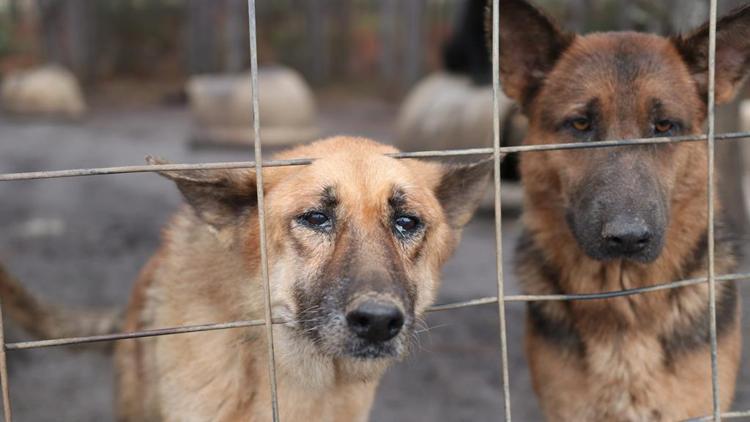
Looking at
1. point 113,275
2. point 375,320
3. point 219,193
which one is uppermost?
point 219,193

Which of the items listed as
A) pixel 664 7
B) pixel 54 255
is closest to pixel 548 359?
pixel 664 7

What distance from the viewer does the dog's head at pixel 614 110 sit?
2932 mm

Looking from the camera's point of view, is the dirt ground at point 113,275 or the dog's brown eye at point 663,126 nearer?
the dog's brown eye at point 663,126

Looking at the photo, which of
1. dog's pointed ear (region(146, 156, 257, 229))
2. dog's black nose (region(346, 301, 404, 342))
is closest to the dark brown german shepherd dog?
dog's black nose (region(346, 301, 404, 342))

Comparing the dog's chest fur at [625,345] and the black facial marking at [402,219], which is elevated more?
the black facial marking at [402,219]

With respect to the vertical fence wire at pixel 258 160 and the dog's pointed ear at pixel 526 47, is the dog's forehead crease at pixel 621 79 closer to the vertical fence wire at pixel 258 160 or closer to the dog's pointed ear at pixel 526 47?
the dog's pointed ear at pixel 526 47

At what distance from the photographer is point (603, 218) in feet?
9.49

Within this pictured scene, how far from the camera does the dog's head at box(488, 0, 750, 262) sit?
293cm

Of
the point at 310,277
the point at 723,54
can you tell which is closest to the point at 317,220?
the point at 310,277

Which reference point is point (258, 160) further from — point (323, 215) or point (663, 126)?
point (663, 126)

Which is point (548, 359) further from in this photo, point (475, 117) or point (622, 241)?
point (475, 117)

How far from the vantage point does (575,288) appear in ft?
10.8

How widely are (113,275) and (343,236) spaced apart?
15.7 ft

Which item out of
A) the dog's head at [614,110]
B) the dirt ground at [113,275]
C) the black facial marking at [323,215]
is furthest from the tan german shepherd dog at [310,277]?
the dog's head at [614,110]
